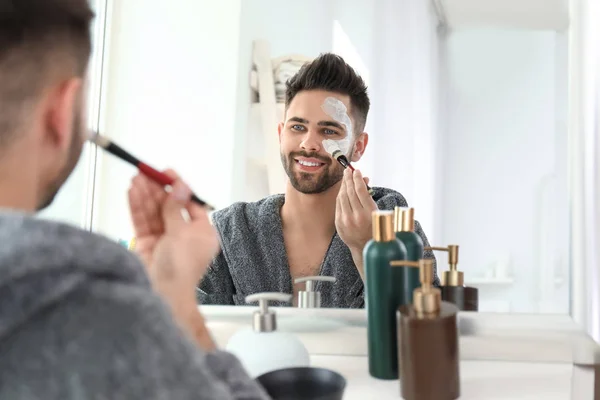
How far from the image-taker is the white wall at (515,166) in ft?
2.56

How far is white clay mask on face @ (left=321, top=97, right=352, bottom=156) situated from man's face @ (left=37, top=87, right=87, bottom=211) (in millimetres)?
442

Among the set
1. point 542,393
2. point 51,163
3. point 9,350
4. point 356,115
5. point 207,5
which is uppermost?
point 207,5

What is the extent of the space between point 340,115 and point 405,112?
0.34 feet

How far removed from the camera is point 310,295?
2.79 ft

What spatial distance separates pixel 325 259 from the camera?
33.5 inches

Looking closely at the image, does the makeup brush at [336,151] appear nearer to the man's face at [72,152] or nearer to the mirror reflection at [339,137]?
the mirror reflection at [339,137]

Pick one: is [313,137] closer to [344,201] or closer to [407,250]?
[344,201]

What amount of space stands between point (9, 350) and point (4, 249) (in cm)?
6

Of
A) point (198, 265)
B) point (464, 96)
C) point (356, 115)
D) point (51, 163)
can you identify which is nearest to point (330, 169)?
point (356, 115)

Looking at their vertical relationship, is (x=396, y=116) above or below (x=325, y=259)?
above

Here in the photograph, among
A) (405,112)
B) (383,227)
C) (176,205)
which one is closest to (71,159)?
(176,205)

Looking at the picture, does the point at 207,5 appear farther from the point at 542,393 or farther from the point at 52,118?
the point at 542,393

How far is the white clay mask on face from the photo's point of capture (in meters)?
0.83

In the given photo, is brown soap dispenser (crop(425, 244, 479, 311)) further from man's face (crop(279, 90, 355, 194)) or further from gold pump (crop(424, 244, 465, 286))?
man's face (crop(279, 90, 355, 194))
